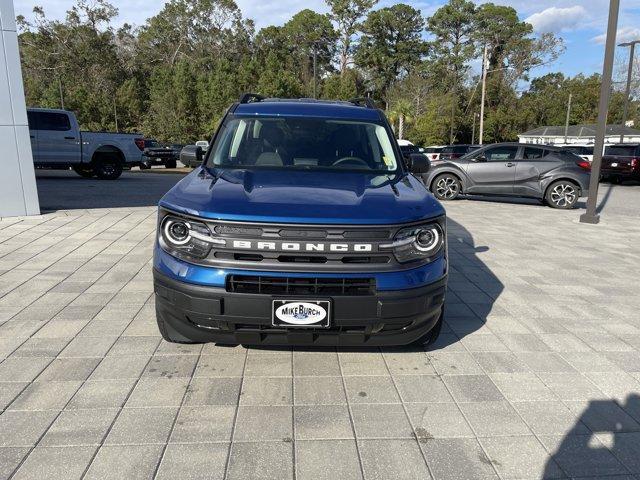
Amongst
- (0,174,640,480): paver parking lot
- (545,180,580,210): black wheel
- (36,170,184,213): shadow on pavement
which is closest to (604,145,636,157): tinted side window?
(545,180,580,210): black wheel

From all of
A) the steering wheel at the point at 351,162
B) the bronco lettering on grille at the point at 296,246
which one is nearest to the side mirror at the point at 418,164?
the steering wheel at the point at 351,162

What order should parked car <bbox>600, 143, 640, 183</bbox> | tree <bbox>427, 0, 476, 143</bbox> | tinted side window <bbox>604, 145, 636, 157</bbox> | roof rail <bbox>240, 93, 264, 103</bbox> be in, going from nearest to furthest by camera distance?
roof rail <bbox>240, 93, 264, 103</bbox> < parked car <bbox>600, 143, 640, 183</bbox> < tinted side window <bbox>604, 145, 636, 157</bbox> < tree <bbox>427, 0, 476, 143</bbox>

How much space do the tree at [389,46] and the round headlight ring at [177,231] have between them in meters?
68.5

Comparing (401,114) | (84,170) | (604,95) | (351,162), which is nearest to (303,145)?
(351,162)

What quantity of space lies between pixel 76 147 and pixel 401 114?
3705 cm

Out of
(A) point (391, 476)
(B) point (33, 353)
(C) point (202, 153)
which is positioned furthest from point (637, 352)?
(B) point (33, 353)

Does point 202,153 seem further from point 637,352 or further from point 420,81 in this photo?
point 420,81

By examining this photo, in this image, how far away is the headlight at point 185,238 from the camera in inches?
116

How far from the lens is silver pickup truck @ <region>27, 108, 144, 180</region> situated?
46.9 feet

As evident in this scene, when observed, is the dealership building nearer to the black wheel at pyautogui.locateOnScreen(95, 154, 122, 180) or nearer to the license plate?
the black wheel at pyautogui.locateOnScreen(95, 154, 122, 180)

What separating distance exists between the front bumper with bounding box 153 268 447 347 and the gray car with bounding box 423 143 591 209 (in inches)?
416

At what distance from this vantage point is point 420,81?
173ft

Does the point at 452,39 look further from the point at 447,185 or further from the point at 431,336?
the point at 431,336

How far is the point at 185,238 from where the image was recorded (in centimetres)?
303
